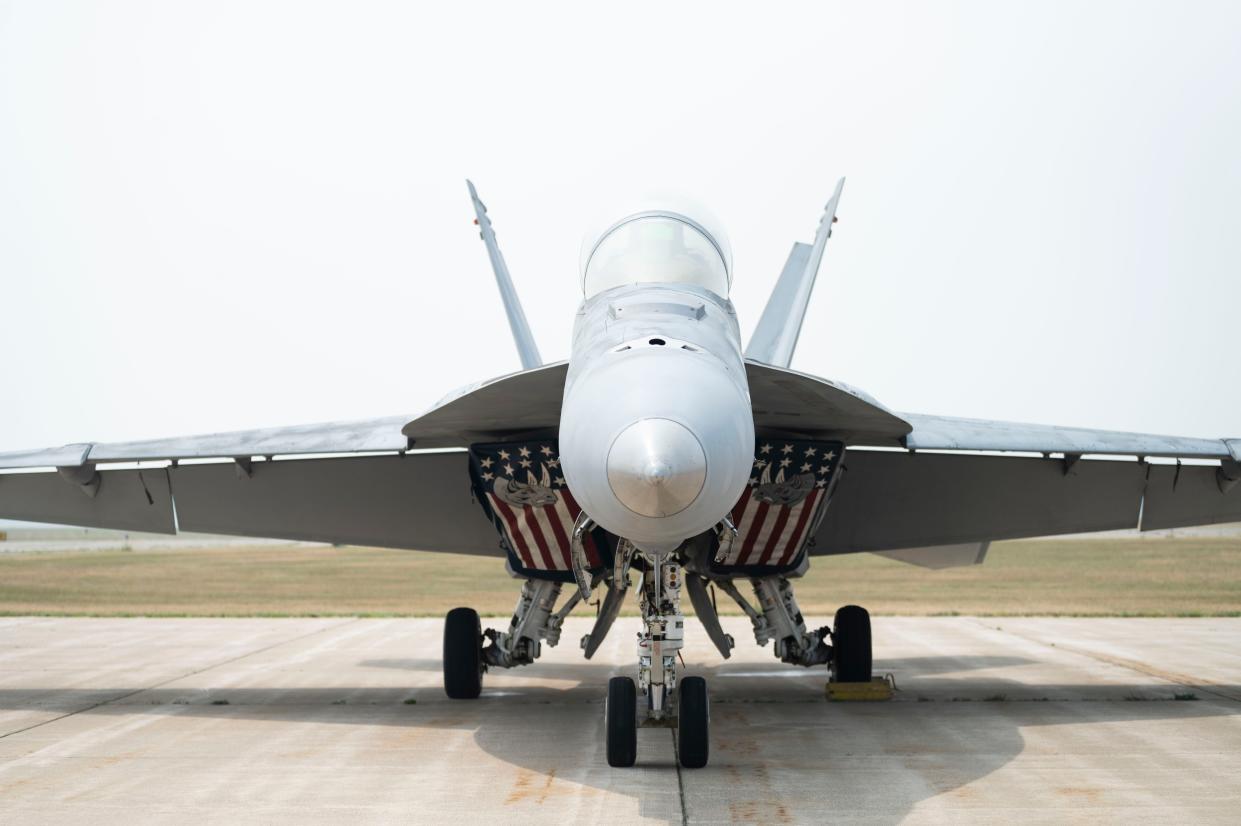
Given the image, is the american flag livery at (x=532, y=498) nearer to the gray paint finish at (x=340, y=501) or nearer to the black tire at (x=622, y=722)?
the black tire at (x=622, y=722)

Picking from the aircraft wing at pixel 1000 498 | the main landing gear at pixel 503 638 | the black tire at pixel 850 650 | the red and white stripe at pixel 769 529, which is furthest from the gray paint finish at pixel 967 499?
the main landing gear at pixel 503 638

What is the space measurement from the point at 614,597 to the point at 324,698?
9.79 ft

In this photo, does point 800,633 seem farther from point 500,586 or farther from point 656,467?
point 500,586

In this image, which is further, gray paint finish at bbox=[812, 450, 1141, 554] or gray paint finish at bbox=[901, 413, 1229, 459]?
gray paint finish at bbox=[812, 450, 1141, 554]

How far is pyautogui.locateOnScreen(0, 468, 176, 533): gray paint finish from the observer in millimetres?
10656

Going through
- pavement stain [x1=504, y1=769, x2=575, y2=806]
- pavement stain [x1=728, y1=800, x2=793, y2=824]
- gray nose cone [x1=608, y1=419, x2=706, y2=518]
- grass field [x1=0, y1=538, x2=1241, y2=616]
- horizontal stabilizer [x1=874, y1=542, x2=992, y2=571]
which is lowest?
grass field [x1=0, y1=538, x2=1241, y2=616]

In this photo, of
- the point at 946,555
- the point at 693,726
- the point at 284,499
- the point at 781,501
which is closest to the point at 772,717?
the point at 781,501

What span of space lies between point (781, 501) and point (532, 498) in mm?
1649

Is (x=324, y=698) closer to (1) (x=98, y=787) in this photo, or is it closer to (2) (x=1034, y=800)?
(1) (x=98, y=787)

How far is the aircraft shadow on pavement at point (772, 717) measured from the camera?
6621 mm

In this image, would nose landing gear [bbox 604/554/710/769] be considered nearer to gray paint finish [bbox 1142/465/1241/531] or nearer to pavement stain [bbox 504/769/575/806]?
pavement stain [bbox 504/769/575/806]

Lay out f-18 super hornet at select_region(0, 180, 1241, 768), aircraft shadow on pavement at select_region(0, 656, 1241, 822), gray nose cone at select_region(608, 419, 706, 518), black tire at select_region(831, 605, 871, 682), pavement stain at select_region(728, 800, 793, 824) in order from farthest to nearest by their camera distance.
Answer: black tire at select_region(831, 605, 871, 682), aircraft shadow on pavement at select_region(0, 656, 1241, 822), pavement stain at select_region(728, 800, 793, 824), f-18 super hornet at select_region(0, 180, 1241, 768), gray nose cone at select_region(608, 419, 706, 518)

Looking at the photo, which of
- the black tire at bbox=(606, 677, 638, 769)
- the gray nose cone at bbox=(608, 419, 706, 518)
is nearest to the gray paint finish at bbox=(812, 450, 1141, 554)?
the black tire at bbox=(606, 677, 638, 769)

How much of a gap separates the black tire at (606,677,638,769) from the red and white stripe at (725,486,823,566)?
1.76 meters
